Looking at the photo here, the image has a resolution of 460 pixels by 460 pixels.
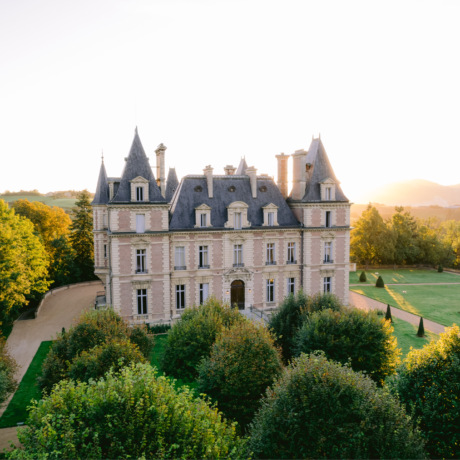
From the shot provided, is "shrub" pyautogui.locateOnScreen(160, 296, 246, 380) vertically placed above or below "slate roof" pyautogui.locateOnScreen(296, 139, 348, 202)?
below

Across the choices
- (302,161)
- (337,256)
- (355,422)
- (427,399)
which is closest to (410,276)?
(337,256)

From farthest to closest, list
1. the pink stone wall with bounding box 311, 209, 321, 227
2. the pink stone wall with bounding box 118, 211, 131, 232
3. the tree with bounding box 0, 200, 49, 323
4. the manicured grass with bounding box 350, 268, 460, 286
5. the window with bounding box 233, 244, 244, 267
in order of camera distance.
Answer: the manicured grass with bounding box 350, 268, 460, 286, the pink stone wall with bounding box 311, 209, 321, 227, the window with bounding box 233, 244, 244, 267, the pink stone wall with bounding box 118, 211, 131, 232, the tree with bounding box 0, 200, 49, 323

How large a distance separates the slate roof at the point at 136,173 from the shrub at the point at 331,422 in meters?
22.4

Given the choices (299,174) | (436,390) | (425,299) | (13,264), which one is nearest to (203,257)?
(299,174)

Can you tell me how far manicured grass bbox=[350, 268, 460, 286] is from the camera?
189ft

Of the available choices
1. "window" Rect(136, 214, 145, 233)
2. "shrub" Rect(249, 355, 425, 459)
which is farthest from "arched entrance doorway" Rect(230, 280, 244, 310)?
"shrub" Rect(249, 355, 425, 459)

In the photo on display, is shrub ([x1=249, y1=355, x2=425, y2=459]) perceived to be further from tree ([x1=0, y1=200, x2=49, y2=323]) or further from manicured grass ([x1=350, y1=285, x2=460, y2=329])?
manicured grass ([x1=350, y1=285, x2=460, y2=329])

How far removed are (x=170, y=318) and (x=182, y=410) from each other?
22863 millimetres

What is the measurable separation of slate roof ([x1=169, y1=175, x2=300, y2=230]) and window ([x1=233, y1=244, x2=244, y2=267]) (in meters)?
2.46

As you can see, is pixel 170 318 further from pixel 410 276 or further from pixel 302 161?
pixel 410 276

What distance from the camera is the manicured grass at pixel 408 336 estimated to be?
2963 centimetres

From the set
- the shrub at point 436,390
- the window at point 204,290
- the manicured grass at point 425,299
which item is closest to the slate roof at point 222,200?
the window at point 204,290

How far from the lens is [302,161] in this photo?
37000 millimetres

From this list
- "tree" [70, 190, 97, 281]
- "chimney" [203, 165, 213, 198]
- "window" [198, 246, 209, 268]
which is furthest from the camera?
"tree" [70, 190, 97, 281]
